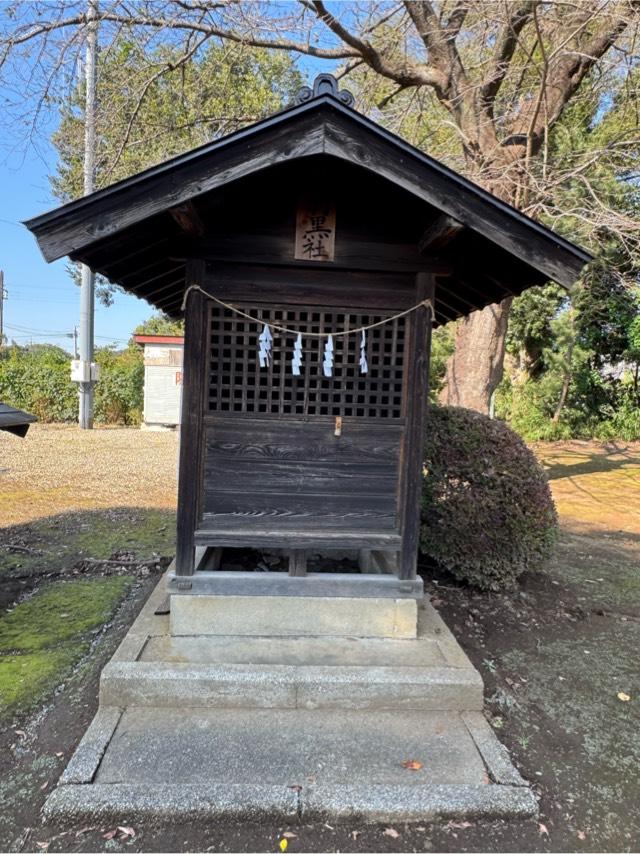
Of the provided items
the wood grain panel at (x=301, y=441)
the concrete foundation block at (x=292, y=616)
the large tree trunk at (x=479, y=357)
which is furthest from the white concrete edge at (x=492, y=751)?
the large tree trunk at (x=479, y=357)

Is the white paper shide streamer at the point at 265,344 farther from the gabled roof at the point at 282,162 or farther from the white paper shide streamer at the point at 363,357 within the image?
the gabled roof at the point at 282,162

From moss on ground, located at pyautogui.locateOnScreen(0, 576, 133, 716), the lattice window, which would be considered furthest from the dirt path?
the lattice window

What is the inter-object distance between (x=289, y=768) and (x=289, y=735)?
25 centimetres

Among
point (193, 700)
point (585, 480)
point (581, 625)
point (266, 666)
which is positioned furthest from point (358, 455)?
point (585, 480)

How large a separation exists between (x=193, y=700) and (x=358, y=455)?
1.73m

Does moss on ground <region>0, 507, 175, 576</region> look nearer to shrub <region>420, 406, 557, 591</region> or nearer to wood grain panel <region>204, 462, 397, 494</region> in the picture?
wood grain panel <region>204, 462, 397, 494</region>

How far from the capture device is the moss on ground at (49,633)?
338cm

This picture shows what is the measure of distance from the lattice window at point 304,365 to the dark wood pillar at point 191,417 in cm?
10

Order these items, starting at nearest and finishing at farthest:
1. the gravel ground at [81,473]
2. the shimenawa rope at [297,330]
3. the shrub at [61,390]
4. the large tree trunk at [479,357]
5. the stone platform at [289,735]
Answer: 1. the stone platform at [289,735]
2. the shimenawa rope at [297,330]
3. the gravel ground at [81,473]
4. the large tree trunk at [479,357]
5. the shrub at [61,390]

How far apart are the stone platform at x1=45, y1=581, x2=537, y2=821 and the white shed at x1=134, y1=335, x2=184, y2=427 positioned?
13.9 meters

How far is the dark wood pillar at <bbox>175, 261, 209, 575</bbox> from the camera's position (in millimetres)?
3326

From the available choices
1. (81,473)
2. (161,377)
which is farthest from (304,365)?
(161,377)

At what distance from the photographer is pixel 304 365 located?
3.48m

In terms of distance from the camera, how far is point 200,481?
3418 mm
